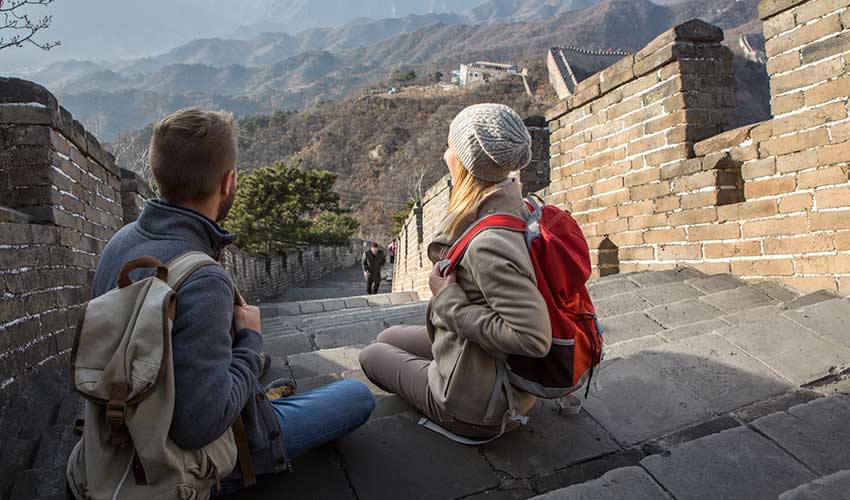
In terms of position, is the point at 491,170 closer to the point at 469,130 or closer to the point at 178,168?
the point at 469,130

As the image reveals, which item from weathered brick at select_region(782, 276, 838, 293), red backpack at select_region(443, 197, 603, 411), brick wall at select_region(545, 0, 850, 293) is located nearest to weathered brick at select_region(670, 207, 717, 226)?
brick wall at select_region(545, 0, 850, 293)

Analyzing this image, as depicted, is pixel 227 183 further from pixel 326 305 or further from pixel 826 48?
pixel 326 305

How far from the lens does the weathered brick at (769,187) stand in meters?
3.27

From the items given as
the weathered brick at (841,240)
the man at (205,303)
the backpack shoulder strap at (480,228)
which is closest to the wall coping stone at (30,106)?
the man at (205,303)

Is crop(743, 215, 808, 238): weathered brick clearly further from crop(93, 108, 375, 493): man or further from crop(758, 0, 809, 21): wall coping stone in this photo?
crop(93, 108, 375, 493): man

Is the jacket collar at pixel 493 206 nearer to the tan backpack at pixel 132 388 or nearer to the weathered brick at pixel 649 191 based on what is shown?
the tan backpack at pixel 132 388

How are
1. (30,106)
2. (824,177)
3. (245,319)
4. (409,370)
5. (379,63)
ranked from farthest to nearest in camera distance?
1. (379,63)
2. (824,177)
3. (30,106)
4. (409,370)
5. (245,319)

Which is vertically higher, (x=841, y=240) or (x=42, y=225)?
(x=42, y=225)

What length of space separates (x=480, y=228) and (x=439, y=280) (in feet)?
0.80

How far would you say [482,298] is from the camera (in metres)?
1.75

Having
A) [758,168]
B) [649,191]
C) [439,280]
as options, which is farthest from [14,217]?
[758,168]

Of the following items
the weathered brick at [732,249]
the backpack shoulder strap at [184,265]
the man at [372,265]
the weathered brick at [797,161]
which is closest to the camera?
the backpack shoulder strap at [184,265]

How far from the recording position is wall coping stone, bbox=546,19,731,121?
392cm

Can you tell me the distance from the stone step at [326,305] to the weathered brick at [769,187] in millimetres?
5066
